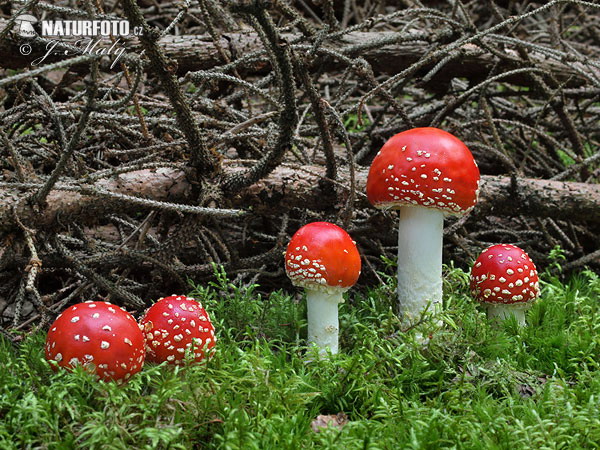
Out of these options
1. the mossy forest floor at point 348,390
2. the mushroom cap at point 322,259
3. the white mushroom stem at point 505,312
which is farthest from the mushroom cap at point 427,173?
the white mushroom stem at point 505,312

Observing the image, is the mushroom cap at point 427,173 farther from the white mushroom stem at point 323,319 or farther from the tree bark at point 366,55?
the tree bark at point 366,55

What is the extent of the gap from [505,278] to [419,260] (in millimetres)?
448

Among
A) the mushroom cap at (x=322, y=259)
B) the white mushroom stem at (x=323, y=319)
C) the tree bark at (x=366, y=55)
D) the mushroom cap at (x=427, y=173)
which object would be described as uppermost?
the tree bark at (x=366, y=55)

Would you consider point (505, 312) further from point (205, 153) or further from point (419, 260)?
point (205, 153)

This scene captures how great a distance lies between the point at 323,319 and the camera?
2523mm

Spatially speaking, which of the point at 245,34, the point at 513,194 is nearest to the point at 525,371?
the point at 513,194

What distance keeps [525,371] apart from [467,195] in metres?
0.81

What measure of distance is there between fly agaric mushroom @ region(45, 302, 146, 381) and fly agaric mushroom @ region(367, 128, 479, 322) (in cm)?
121

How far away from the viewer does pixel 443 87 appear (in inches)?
171

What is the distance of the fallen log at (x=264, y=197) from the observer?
2426 millimetres

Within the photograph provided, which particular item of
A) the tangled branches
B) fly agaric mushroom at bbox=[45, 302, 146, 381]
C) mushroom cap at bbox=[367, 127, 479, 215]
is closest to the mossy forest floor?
fly agaric mushroom at bbox=[45, 302, 146, 381]

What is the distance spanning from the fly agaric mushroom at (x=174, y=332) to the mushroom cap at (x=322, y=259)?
17.6 inches

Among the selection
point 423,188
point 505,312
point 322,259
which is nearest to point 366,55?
point 423,188

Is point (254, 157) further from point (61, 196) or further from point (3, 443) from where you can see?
point (3, 443)
